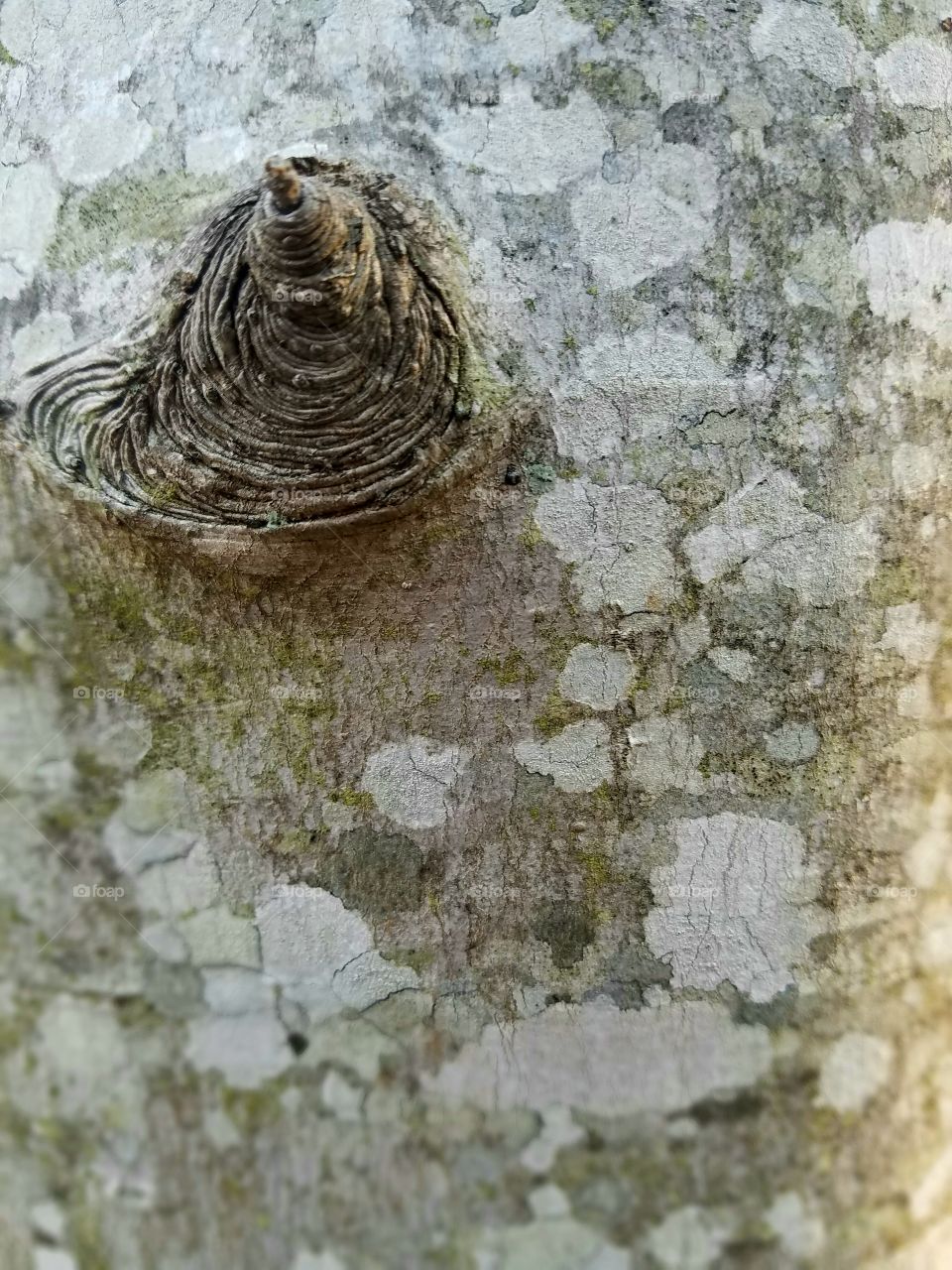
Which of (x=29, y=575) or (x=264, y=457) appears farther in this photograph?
(x=29, y=575)

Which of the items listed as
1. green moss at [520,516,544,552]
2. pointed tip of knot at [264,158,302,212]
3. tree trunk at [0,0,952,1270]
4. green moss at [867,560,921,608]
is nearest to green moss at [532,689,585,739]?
tree trunk at [0,0,952,1270]

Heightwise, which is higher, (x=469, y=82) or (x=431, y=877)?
(x=469, y=82)

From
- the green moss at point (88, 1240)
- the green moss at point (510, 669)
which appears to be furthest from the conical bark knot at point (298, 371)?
the green moss at point (88, 1240)

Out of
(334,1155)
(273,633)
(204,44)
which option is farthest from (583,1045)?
(204,44)

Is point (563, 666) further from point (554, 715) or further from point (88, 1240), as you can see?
point (88, 1240)

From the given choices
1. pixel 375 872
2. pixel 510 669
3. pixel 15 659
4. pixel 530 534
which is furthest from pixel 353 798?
pixel 15 659

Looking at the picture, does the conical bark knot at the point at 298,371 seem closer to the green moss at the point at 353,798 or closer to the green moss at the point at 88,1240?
the green moss at the point at 353,798

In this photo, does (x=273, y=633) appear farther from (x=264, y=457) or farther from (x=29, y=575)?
(x=29, y=575)

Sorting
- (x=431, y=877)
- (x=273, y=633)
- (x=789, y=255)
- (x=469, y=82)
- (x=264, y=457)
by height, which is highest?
(x=469, y=82)
